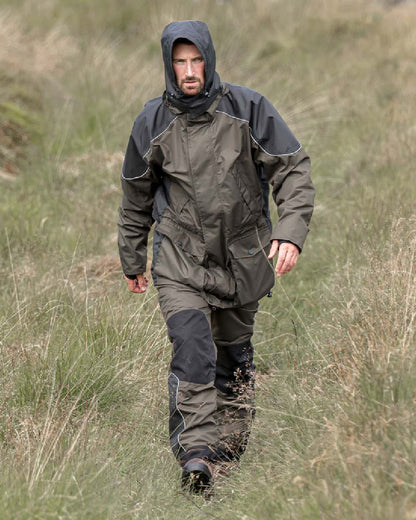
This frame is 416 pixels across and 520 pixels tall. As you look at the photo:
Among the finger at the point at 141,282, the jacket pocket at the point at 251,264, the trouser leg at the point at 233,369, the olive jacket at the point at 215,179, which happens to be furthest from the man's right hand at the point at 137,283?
the jacket pocket at the point at 251,264

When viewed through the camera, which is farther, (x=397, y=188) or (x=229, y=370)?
(x=397, y=188)

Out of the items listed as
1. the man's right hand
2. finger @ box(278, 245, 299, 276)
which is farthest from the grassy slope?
finger @ box(278, 245, 299, 276)

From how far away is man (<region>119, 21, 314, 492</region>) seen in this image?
4.47m

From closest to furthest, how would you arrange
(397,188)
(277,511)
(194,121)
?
(277,511)
(194,121)
(397,188)

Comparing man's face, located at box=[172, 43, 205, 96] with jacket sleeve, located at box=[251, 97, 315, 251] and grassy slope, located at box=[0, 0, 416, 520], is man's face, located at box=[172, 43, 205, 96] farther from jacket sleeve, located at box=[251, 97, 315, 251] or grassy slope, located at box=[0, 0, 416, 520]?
grassy slope, located at box=[0, 0, 416, 520]

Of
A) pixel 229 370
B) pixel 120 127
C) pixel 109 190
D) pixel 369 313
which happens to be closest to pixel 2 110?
pixel 120 127

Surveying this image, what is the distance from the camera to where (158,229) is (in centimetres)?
473

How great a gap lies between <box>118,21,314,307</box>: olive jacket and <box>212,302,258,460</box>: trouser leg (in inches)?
10.1

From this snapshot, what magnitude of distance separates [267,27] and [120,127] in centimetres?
627

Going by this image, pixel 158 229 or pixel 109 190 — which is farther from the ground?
pixel 158 229

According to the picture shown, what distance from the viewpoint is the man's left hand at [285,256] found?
→ 4.32m

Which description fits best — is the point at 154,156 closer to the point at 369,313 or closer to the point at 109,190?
the point at 369,313

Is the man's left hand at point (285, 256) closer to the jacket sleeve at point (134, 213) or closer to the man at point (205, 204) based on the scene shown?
the man at point (205, 204)

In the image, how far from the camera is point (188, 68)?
4.49 metres
